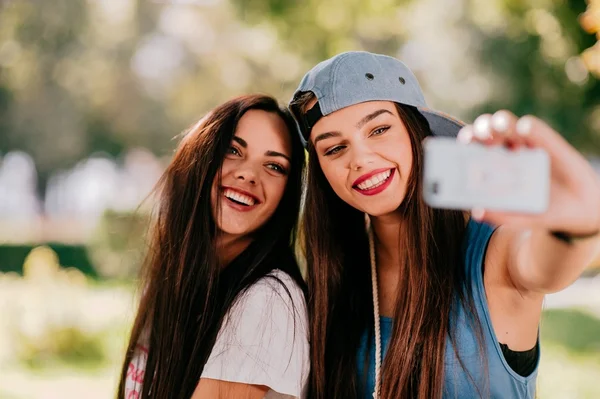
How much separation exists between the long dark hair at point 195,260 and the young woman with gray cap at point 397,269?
17 centimetres

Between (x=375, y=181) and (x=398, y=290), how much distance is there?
41cm

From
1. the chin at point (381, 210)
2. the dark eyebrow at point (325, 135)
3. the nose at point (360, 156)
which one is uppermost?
the dark eyebrow at point (325, 135)

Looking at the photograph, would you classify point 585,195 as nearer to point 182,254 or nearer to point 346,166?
point 346,166

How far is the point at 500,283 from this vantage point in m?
2.11

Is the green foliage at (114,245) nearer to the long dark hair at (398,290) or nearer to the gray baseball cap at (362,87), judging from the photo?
the long dark hair at (398,290)

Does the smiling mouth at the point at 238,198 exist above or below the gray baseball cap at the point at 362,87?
below

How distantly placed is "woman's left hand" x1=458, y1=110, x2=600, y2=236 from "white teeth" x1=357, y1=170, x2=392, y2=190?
833mm

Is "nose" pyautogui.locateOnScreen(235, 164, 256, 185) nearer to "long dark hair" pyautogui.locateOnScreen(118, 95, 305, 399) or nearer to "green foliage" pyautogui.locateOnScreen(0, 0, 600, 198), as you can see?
"long dark hair" pyautogui.locateOnScreen(118, 95, 305, 399)

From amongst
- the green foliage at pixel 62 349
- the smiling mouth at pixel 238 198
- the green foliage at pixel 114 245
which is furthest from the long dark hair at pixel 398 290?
the green foliage at pixel 114 245

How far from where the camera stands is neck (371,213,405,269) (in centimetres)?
248

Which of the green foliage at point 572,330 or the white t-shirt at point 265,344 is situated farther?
the green foliage at point 572,330

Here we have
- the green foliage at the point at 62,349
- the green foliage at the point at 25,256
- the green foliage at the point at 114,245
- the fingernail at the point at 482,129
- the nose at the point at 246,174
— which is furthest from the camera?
the green foliage at the point at 25,256

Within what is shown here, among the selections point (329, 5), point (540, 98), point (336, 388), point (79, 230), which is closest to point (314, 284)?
point (336, 388)

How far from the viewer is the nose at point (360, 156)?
2.24 m
